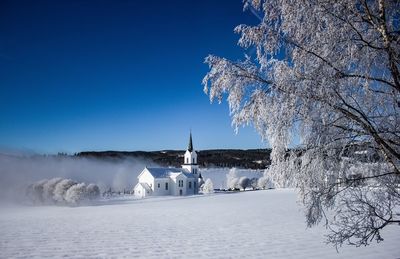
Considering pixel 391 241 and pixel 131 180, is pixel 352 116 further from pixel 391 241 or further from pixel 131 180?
pixel 131 180

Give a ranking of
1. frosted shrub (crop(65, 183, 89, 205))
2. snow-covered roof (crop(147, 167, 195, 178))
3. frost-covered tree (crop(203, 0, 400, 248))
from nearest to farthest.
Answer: frost-covered tree (crop(203, 0, 400, 248)) < frosted shrub (crop(65, 183, 89, 205)) < snow-covered roof (crop(147, 167, 195, 178))

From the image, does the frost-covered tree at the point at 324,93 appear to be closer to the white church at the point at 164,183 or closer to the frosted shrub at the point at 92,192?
the frosted shrub at the point at 92,192

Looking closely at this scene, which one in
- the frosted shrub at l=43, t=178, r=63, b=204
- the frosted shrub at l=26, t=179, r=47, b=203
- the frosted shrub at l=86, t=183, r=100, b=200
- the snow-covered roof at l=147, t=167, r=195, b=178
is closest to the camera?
the frosted shrub at l=86, t=183, r=100, b=200

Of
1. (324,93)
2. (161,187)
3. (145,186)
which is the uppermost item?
(324,93)

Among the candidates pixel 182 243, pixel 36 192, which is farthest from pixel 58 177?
pixel 182 243

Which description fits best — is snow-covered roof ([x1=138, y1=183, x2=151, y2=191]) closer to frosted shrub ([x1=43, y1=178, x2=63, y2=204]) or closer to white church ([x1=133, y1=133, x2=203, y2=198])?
white church ([x1=133, y1=133, x2=203, y2=198])

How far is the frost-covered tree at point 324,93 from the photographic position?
271 inches

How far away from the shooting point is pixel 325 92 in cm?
696

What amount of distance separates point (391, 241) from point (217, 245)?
26.7 ft

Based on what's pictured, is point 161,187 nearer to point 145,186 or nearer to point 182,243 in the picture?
point 145,186

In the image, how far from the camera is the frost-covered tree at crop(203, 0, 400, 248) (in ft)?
22.5

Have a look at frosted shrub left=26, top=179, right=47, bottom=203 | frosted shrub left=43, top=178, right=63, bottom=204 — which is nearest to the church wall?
frosted shrub left=43, top=178, right=63, bottom=204

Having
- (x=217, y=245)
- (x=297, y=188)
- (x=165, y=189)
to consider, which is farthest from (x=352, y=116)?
(x=165, y=189)

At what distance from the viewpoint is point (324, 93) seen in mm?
6996
